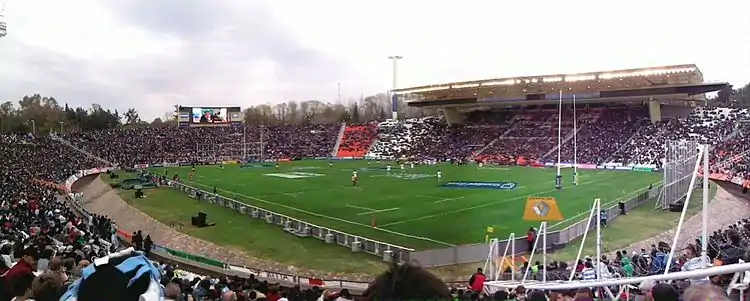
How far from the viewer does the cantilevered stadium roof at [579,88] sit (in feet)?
128

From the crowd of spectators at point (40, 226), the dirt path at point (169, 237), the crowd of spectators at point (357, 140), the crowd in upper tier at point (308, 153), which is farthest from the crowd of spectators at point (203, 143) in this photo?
the dirt path at point (169, 237)

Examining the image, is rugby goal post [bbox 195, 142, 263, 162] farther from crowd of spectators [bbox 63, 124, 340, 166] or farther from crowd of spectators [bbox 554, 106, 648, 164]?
crowd of spectators [bbox 554, 106, 648, 164]

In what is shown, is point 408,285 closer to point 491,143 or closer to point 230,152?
point 491,143

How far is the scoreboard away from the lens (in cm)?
5778

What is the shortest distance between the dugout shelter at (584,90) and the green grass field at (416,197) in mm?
9757

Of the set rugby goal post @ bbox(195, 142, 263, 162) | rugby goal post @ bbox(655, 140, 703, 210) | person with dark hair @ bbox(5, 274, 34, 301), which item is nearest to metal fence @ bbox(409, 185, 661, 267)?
rugby goal post @ bbox(655, 140, 703, 210)

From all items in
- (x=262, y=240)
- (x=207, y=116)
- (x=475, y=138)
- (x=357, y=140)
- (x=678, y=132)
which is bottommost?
(x=262, y=240)

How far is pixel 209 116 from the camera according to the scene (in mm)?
59312

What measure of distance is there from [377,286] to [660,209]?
20.2 meters

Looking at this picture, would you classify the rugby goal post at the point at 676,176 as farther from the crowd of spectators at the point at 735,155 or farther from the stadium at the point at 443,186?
the crowd of spectators at the point at 735,155

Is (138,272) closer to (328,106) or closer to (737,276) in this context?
(737,276)

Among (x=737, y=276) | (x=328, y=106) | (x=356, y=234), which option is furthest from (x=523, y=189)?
(x=328, y=106)

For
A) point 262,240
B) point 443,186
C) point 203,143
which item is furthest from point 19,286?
point 203,143

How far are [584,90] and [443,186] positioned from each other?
940 inches
